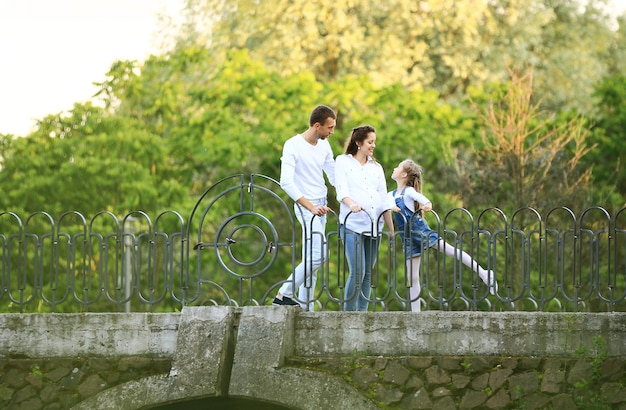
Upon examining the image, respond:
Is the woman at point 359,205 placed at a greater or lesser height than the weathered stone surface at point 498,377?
greater

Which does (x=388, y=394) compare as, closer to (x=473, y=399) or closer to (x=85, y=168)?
(x=473, y=399)

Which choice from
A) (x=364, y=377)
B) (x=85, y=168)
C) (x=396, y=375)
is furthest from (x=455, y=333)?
(x=85, y=168)

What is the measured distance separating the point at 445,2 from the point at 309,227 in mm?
18861

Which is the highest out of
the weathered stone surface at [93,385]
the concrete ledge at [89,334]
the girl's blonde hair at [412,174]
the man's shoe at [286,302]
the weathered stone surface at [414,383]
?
the girl's blonde hair at [412,174]

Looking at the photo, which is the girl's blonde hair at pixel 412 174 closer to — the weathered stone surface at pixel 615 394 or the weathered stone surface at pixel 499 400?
the weathered stone surface at pixel 499 400

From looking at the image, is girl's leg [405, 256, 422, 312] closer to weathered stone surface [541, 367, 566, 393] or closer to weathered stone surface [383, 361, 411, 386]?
weathered stone surface [383, 361, 411, 386]

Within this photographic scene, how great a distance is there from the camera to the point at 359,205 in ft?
38.1

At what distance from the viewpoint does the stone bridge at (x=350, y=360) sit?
10.9 m

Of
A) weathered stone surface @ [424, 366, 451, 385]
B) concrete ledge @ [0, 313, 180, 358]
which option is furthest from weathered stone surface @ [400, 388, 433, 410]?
concrete ledge @ [0, 313, 180, 358]

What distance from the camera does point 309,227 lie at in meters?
11.8

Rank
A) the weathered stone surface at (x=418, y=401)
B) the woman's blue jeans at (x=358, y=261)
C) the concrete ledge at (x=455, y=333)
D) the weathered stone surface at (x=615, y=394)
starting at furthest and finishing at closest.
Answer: the woman's blue jeans at (x=358, y=261) → the weathered stone surface at (x=418, y=401) → the concrete ledge at (x=455, y=333) → the weathered stone surface at (x=615, y=394)

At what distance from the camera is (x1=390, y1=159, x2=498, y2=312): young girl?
456 inches

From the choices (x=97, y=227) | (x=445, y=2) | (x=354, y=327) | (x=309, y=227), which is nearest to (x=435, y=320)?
(x=354, y=327)

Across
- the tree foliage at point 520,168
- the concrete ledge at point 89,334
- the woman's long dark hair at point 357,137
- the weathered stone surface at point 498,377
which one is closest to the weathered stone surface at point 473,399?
the weathered stone surface at point 498,377
